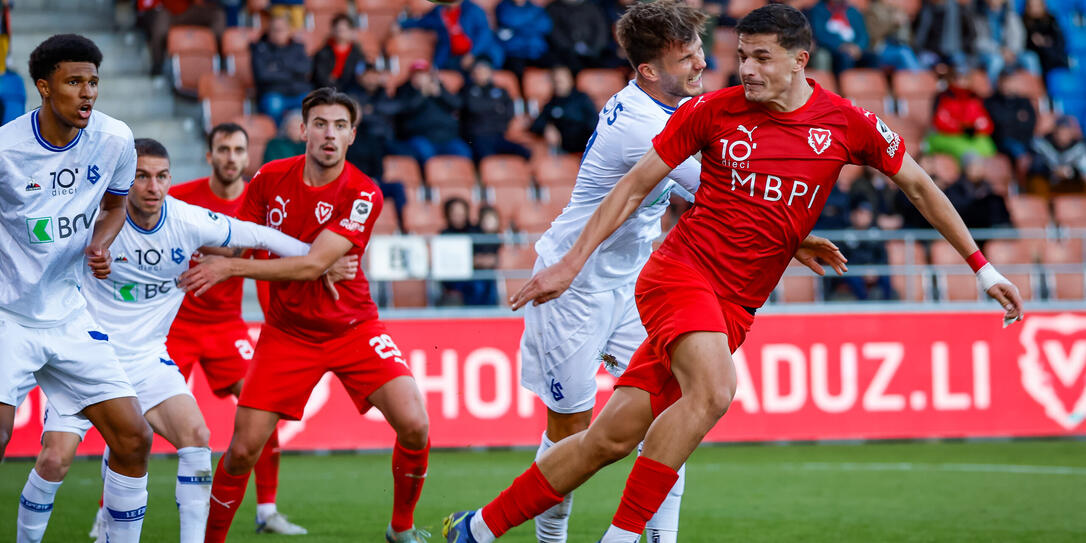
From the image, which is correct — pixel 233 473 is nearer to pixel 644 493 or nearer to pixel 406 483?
pixel 406 483

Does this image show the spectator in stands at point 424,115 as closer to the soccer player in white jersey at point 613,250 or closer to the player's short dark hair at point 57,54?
the soccer player in white jersey at point 613,250

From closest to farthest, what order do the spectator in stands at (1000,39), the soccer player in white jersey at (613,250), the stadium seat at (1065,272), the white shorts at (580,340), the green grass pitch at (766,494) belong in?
the soccer player in white jersey at (613,250) → the white shorts at (580,340) → the green grass pitch at (766,494) → the stadium seat at (1065,272) → the spectator in stands at (1000,39)

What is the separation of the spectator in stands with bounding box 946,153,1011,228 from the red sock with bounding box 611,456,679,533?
35.6 feet

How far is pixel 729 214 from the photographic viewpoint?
5344 millimetres

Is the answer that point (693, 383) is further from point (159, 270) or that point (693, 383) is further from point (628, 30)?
point (159, 270)

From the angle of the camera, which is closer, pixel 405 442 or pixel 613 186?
pixel 613 186

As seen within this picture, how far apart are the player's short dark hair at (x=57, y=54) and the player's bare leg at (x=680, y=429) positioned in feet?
9.37

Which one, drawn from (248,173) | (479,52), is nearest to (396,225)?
(248,173)

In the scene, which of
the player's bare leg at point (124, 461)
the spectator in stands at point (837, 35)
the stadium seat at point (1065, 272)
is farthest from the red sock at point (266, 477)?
the spectator in stands at point (837, 35)

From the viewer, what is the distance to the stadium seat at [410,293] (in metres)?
13.1

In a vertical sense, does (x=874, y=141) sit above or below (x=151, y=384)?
above

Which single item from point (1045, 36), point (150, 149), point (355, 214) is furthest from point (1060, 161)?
point (150, 149)

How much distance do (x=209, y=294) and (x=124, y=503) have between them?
256 cm

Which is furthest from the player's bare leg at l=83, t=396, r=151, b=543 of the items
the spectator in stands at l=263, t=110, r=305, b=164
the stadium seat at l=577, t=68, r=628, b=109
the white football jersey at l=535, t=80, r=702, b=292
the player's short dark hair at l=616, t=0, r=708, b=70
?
the stadium seat at l=577, t=68, r=628, b=109
